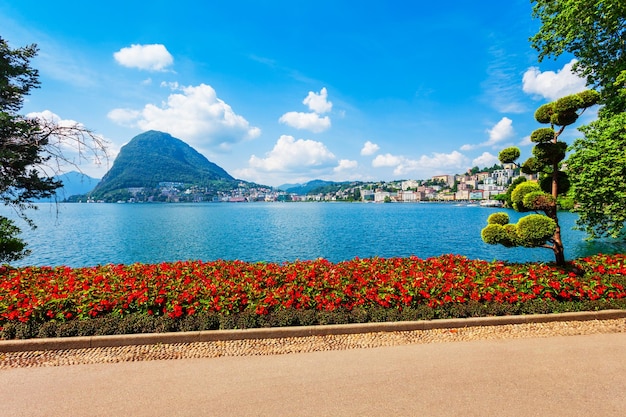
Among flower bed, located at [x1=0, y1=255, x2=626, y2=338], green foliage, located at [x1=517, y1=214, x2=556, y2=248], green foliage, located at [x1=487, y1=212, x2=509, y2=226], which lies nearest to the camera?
flower bed, located at [x1=0, y1=255, x2=626, y2=338]

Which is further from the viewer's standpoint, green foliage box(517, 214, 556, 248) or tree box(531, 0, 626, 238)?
tree box(531, 0, 626, 238)

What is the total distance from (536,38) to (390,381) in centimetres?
1974

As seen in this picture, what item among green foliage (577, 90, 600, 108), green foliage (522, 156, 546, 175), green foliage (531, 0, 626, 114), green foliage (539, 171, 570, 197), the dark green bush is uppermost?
green foliage (531, 0, 626, 114)

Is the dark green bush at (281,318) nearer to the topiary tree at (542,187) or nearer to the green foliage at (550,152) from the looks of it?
the topiary tree at (542,187)

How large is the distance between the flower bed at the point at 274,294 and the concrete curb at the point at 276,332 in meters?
0.22

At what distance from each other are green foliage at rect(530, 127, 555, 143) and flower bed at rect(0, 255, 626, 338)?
13.5ft

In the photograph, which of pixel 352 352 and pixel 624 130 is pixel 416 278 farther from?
pixel 624 130

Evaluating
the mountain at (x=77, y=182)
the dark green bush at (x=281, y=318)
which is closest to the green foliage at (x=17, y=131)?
the mountain at (x=77, y=182)

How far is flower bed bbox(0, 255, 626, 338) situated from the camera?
260 inches

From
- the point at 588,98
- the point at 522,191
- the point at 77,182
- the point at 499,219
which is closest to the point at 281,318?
the point at 499,219

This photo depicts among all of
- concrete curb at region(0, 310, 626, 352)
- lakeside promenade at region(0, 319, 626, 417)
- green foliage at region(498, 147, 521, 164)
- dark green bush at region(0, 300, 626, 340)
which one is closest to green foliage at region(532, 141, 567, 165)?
green foliage at region(498, 147, 521, 164)

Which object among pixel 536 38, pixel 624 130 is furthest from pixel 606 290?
pixel 536 38

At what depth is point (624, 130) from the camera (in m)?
11.6

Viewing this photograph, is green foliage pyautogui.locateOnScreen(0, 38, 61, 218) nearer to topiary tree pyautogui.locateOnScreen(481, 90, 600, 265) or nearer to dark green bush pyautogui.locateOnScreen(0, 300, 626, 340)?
dark green bush pyautogui.locateOnScreen(0, 300, 626, 340)
